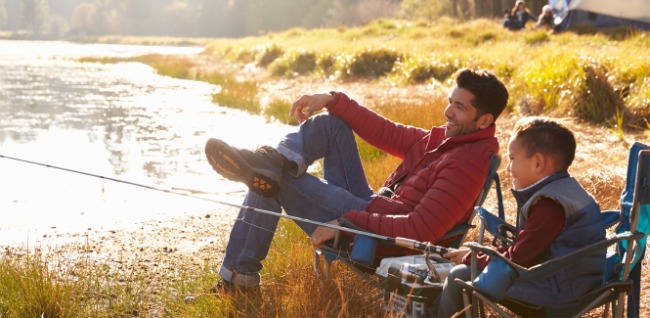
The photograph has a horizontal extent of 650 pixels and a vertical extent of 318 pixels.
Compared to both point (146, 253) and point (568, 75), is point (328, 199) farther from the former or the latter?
point (568, 75)

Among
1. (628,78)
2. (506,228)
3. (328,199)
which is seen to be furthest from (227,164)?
(628,78)

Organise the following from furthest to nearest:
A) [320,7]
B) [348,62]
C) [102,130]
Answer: [320,7], [348,62], [102,130]

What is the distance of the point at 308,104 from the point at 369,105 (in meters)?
8.56

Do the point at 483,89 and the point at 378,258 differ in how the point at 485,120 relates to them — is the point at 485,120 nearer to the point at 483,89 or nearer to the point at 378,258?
the point at 483,89

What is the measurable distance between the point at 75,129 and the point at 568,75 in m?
7.13

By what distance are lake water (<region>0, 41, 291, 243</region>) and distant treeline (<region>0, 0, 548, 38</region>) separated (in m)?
25.9

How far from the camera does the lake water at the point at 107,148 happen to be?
6.49 meters

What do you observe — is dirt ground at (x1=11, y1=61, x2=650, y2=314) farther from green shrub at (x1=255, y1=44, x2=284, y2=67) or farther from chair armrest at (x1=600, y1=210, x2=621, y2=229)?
green shrub at (x1=255, y1=44, x2=284, y2=67)

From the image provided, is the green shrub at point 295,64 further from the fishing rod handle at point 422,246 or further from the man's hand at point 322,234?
the fishing rod handle at point 422,246

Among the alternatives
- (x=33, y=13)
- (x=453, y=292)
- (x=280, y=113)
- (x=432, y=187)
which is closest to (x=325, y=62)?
(x=280, y=113)

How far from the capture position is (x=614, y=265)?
2973 mm

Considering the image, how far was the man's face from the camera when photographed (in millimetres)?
3473

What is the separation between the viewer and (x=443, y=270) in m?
2.99

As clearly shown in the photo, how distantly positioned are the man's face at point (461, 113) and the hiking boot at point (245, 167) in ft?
2.70
